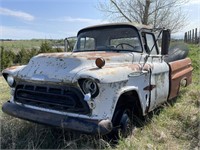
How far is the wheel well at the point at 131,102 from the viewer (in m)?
3.95

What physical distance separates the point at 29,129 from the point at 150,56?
2.43 metres

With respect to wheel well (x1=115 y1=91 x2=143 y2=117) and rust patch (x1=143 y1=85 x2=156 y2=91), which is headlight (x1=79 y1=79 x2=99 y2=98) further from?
rust patch (x1=143 y1=85 x2=156 y2=91)

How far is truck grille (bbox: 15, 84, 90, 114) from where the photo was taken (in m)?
3.45

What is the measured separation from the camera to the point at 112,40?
200 inches

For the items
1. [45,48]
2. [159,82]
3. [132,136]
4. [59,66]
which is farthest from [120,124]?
[45,48]

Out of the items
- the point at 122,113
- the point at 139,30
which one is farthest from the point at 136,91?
the point at 139,30

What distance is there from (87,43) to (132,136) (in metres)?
2.12

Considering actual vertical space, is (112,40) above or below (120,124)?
above

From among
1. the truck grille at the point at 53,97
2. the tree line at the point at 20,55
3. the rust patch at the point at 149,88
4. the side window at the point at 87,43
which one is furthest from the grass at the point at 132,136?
the tree line at the point at 20,55

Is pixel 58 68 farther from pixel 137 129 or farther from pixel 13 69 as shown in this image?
pixel 137 129

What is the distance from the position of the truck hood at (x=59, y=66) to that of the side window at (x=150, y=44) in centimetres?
103

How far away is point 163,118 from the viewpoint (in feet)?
16.6

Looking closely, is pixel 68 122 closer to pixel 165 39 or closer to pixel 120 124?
pixel 120 124

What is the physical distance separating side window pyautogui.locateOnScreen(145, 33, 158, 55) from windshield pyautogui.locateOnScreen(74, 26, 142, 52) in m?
0.27
